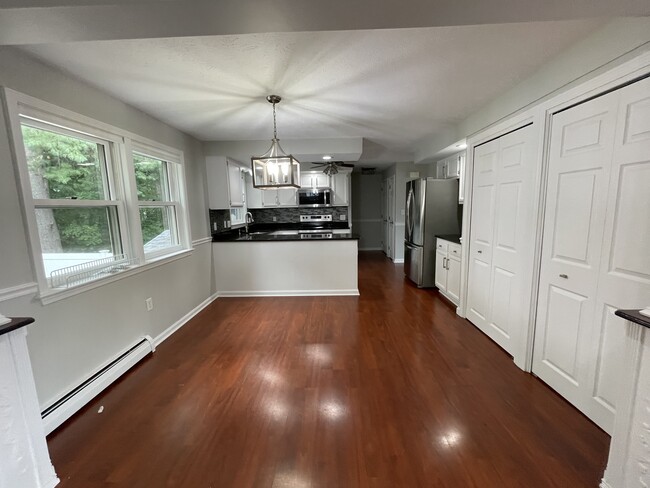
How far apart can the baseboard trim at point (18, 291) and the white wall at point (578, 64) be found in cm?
357

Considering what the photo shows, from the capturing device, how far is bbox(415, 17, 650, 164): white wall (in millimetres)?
1396

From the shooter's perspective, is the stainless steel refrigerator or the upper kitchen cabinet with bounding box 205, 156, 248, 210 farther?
the stainless steel refrigerator

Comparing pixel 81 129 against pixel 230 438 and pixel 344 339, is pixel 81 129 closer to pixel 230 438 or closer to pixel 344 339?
pixel 230 438

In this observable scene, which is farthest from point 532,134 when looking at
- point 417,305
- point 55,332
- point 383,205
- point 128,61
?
point 383,205

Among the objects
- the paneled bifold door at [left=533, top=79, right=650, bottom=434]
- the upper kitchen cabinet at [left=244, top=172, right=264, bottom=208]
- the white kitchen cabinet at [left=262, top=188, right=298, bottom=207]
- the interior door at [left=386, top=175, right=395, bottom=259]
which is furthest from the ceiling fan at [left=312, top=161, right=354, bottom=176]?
the paneled bifold door at [left=533, top=79, right=650, bottom=434]

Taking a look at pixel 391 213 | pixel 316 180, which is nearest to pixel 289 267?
pixel 316 180

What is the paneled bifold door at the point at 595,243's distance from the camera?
1.41 metres

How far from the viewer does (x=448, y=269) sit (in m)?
3.77

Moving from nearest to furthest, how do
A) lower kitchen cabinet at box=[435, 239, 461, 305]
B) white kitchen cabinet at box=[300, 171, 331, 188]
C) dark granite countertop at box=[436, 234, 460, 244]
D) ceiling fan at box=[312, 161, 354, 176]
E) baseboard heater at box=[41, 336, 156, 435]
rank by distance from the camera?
baseboard heater at box=[41, 336, 156, 435] → lower kitchen cabinet at box=[435, 239, 461, 305] → dark granite countertop at box=[436, 234, 460, 244] → ceiling fan at box=[312, 161, 354, 176] → white kitchen cabinet at box=[300, 171, 331, 188]

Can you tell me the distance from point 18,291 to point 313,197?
16.1 ft

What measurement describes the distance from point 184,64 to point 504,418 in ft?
10.1

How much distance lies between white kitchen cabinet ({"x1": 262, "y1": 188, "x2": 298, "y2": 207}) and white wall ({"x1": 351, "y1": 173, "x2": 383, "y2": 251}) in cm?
218

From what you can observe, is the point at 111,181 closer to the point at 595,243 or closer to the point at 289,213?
the point at 595,243

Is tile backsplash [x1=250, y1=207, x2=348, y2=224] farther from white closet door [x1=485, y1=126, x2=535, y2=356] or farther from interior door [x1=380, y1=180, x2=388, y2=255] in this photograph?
white closet door [x1=485, y1=126, x2=535, y2=356]
